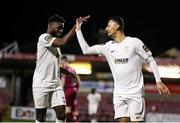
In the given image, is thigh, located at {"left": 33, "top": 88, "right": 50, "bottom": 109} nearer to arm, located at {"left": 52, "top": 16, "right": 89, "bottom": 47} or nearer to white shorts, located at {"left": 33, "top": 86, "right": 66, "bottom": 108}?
white shorts, located at {"left": 33, "top": 86, "right": 66, "bottom": 108}

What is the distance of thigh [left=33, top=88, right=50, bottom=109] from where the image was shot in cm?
952

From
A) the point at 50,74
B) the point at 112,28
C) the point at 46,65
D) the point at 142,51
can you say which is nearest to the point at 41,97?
the point at 50,74

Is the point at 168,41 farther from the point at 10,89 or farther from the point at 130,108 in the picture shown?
the point at 130,108

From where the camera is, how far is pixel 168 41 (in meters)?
48.2

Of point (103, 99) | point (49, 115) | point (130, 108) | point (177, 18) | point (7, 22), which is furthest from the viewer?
point (177, 18)

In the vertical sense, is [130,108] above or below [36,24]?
below

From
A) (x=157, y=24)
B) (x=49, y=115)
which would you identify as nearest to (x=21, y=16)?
(x=157, y=24)

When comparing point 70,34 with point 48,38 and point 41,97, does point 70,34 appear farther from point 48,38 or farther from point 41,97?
point 41,97

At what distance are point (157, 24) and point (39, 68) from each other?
40.4 metres

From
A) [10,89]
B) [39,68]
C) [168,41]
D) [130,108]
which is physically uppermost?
[168,41]

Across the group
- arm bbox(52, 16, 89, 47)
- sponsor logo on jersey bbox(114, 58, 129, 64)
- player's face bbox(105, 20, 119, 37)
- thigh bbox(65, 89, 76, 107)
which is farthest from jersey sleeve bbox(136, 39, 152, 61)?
thigh bbox(65, 89, 76, 107)

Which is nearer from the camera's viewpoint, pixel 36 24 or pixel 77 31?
pixel 77 31

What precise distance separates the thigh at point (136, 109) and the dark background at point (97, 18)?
36.1 meters

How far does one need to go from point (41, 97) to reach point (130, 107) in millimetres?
2043
